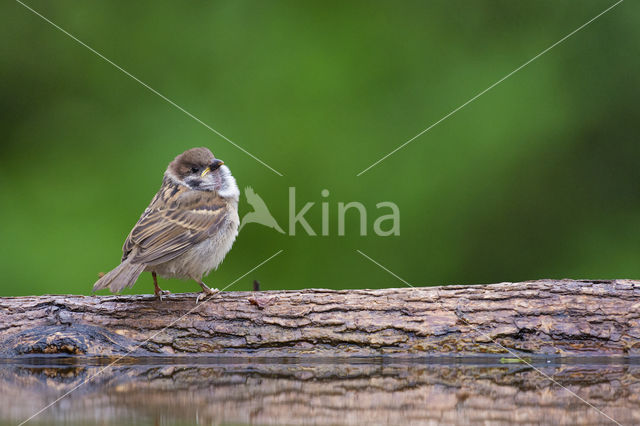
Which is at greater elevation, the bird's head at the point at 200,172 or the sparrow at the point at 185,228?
the bird's head at the point at 200,172

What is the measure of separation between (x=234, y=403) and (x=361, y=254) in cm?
430

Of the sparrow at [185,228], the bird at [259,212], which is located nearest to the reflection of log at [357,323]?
the sparrow at [185,228]

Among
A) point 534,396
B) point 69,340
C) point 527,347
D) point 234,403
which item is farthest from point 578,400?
point 69,340

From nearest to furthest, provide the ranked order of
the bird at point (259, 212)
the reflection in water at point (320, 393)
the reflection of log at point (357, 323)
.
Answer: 1. the reflection in water at point (320, 393)
2. the reflection of log at point (357, 323)
3. the bird at point (259, 212)

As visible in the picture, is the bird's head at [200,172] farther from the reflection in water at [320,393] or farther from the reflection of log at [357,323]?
the reflection in water at [320,393]

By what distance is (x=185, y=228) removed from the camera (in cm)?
605

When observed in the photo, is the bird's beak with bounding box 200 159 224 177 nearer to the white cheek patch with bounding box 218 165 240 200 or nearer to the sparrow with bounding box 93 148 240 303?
the sparrow with bounding box 93 148 240 303

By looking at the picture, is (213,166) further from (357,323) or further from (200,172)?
(357,323)

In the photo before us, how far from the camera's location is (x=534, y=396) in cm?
407

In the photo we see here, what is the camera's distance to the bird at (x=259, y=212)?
7887 millimetres

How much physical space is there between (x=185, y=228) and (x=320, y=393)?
2311 mm

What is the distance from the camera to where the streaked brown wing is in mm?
5793

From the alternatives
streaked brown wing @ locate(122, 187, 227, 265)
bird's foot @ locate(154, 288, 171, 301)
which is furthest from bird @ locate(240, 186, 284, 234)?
bird's foot @ locate(154, 288, 171, 301)

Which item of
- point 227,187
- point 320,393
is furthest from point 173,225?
point 320,393
